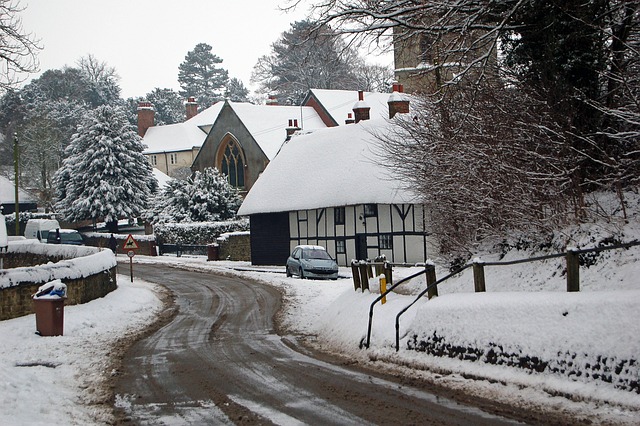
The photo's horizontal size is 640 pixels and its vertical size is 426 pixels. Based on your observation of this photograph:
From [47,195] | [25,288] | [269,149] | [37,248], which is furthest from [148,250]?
[25,288]

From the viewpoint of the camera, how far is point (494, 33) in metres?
13.4

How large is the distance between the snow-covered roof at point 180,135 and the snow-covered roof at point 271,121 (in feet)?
71.0

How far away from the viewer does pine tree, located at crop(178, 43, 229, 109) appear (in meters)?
125

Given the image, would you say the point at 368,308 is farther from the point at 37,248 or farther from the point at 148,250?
the point at 148,250

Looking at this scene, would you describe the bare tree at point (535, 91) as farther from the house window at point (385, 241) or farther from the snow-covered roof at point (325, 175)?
the house window at point (385, 241)

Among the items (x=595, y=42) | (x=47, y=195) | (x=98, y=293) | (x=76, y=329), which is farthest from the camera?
(x=47, y=195)

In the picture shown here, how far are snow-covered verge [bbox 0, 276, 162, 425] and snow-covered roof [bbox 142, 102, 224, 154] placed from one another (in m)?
65.9

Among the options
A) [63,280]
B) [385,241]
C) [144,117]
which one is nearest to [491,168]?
[63,280]

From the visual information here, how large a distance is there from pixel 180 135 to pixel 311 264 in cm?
6170

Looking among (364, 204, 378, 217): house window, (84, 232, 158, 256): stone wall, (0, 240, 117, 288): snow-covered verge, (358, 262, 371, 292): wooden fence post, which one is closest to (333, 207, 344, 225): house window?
(364, 204, 378, 217): house window

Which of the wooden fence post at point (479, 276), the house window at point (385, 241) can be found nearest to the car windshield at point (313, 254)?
the house window at point (385, 241)

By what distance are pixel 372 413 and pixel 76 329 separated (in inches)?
442

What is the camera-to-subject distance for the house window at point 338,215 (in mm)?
39719

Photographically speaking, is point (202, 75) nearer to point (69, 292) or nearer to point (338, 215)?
point (338, 215)
